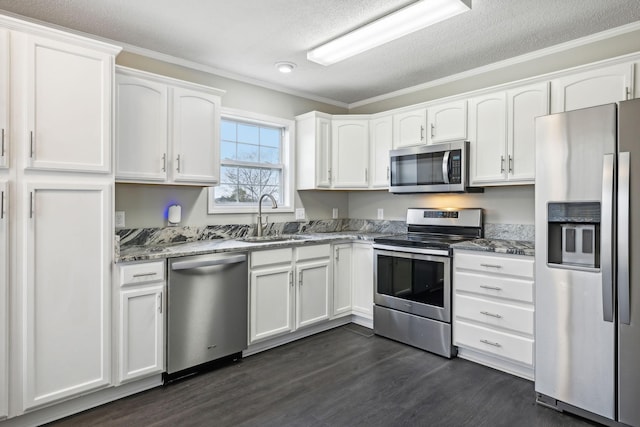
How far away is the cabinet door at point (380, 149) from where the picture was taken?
3.86 metres

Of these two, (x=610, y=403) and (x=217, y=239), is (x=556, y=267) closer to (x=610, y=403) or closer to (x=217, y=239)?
(x=610, y=403)

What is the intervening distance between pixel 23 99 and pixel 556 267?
3.18m

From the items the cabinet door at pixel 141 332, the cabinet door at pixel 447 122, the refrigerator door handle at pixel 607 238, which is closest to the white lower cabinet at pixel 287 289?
the cabinet door at pixel 141 332

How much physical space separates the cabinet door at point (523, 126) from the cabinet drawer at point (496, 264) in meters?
0.69

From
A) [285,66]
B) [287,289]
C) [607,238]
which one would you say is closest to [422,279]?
[287,289]

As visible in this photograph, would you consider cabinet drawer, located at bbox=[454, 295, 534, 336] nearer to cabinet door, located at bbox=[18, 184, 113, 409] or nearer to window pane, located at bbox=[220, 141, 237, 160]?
window pane, located at bbox=[220, 141, 237, 160]

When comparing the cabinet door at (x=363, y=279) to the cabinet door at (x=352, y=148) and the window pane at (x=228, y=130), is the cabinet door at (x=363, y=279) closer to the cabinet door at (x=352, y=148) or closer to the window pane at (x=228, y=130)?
the cabinet door at (x=352, y=148)

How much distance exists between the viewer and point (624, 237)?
1939mm

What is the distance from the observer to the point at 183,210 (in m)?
3.24

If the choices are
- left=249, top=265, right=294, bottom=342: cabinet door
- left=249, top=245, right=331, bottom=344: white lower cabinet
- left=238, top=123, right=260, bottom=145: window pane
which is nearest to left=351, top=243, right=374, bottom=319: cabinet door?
left=249, top=245, right=331, bottom=344: white lower cabinet

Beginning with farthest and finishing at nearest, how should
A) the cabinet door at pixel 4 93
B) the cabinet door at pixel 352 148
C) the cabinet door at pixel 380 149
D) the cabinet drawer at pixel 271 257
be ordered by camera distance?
the cabinet door at pixel 352 148, the cabinet door at pixel 380 149, the cabinet drawer at pixel 271 257, the cabinet door at pixel 4 93

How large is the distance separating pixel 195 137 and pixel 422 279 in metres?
2.25

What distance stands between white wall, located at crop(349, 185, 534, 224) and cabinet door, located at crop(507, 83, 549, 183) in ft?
0.99

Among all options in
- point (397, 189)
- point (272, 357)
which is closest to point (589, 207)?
point (397, 189)
